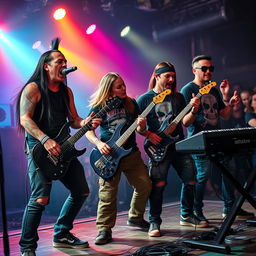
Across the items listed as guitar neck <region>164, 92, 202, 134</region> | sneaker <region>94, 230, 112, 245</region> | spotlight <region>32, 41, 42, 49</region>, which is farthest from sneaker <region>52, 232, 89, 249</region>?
spotlight <region>32, 41, 42, 49</region>

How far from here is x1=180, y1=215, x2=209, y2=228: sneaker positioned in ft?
13.3

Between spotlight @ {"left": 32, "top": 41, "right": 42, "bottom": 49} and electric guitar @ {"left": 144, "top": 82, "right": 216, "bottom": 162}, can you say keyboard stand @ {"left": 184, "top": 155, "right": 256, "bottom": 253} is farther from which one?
spotlight @ {"left": 32, "top": 41, "right": 42, "bottom": 49}

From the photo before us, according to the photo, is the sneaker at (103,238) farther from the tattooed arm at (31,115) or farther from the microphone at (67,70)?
the microphone at (67,70)

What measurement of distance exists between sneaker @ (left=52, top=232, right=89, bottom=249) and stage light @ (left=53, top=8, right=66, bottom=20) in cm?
502

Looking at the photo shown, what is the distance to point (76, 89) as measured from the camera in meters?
8.02

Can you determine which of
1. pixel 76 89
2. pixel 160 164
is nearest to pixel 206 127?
pixel 160 164

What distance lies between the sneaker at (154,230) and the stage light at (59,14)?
4953 millimetres

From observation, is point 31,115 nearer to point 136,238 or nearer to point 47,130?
point 47,130

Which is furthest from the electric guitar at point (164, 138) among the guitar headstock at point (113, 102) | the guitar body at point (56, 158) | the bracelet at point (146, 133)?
the guitar body at point (56, 158)

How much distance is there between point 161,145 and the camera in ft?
12.7

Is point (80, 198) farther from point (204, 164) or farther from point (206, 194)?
point (206, 194)

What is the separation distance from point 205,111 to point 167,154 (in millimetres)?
710

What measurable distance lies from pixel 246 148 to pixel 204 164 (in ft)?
4.03

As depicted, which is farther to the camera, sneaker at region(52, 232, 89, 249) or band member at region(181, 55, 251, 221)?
band member at region(181, 55, 251, 221)
